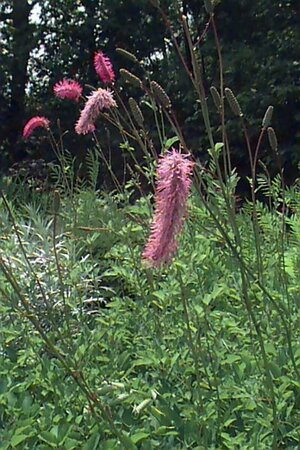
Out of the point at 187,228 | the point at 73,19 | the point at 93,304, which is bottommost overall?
the point at 93,304

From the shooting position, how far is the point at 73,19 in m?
13.1

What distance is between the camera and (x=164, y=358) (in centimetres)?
290

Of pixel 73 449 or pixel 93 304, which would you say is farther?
pixel 93 304

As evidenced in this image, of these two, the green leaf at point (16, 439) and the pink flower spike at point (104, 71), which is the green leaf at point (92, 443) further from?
the pink flower spike at point (104, 71)

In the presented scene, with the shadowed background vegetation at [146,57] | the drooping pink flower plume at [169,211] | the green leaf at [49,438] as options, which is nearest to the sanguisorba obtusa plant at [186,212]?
the drooping pink flower plume at [169,211]

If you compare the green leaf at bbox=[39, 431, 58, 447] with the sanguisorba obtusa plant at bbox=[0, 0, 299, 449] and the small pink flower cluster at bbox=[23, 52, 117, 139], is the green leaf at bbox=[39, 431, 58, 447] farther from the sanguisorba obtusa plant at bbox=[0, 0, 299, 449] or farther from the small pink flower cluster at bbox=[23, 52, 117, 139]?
the small pink flower cluster at bbox=[23, 52, 117, 139]

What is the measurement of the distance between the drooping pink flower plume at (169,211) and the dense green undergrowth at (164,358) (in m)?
0.40

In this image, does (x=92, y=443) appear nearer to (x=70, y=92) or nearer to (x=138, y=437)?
(x=138, y=437)

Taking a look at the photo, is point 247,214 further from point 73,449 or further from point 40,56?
point 40,56

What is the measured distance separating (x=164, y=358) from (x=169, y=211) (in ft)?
4.42

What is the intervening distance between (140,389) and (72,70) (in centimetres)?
1045

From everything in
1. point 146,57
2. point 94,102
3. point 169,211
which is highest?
point 94,102

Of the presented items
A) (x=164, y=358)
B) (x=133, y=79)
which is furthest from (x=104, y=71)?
(x=164, y=358)

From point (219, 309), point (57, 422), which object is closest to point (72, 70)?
point (219, 309)
